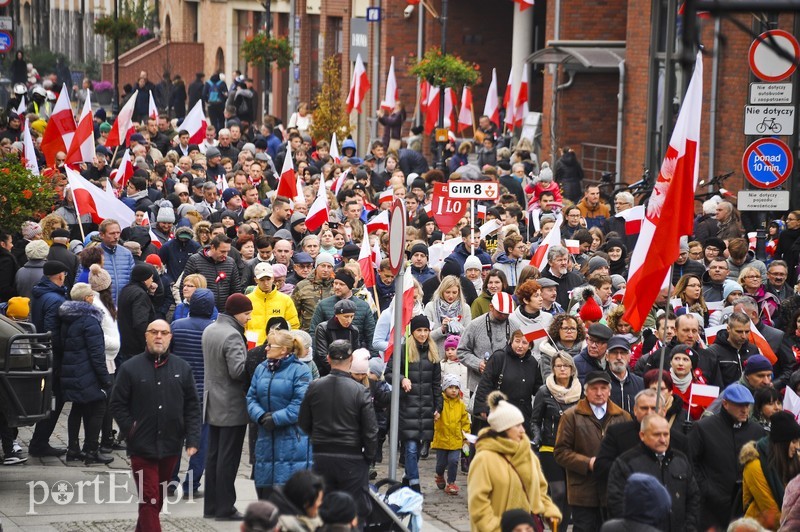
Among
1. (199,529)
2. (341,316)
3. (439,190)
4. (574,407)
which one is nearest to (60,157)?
(439,190)

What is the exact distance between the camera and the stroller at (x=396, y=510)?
9781mm

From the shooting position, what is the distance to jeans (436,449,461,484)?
1264 centimetres

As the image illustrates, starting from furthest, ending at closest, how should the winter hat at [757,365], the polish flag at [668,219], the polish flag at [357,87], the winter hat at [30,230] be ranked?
the polish flag at [357,87], the winter hat at [30,230], the winter hat at [757,365], the polish flag at [668,219]

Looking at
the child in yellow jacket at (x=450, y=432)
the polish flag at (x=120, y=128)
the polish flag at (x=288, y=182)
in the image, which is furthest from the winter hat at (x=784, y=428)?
the polish flag at (x=120, y=128)

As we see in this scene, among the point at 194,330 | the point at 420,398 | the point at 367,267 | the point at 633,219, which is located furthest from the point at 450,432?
the point at 633,219

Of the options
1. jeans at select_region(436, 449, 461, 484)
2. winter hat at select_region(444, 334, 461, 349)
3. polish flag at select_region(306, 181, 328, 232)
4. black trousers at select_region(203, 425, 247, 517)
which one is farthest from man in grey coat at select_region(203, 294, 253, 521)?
polish flag at select_region(306, 181, 328, 232)

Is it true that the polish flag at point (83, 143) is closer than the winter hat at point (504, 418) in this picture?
No

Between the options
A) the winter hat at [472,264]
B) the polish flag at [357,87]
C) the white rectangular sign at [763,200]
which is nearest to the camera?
the winter hat at [472,264]

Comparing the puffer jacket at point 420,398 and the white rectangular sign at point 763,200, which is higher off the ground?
the white rectangular sign at point 763,200

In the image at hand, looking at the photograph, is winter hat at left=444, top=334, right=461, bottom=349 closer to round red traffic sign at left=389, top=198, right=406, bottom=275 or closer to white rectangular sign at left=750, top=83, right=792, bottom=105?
round red traffic sign at left=389, top=198, right=406, bottom=275

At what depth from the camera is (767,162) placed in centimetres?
1625

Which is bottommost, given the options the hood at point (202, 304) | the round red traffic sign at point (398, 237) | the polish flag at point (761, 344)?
the polish flag at point (761, 344)

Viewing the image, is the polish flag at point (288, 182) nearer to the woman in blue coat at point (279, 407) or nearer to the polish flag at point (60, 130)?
the polish flag at point (60, 130)

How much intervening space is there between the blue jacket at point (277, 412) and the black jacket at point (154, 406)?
0.46 meters
